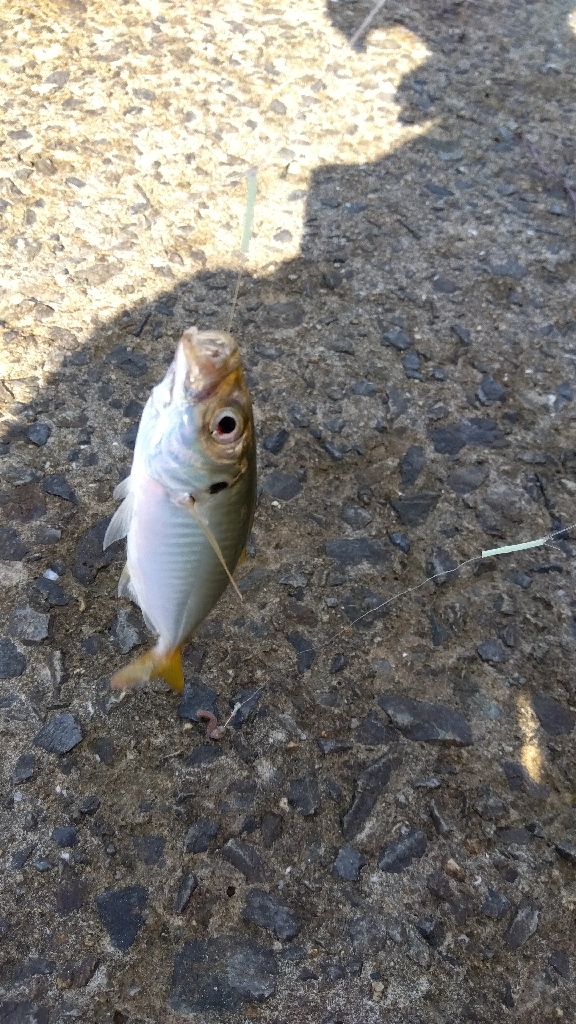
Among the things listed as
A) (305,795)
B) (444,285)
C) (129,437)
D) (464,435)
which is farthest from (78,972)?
(444,285)

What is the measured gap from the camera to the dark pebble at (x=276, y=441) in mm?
2883

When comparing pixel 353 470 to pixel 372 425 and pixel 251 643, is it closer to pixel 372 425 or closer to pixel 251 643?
pixel 372 425

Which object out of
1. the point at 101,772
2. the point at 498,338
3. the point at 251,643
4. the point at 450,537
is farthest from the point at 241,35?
the point at 101,772

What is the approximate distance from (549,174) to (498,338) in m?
1.41

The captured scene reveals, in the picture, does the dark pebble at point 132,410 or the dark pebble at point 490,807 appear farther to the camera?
the dark pebble at point 132,410

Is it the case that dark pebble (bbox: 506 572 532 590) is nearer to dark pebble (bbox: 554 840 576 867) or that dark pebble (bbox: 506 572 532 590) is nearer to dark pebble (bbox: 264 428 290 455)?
dark pebble (bbox: 554 840 576 867)

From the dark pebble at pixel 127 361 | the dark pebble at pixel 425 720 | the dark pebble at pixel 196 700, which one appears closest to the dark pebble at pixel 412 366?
the dark pebble at pixel 127 361

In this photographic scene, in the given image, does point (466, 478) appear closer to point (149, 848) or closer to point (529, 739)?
point (529, 739)

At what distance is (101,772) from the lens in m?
2.12

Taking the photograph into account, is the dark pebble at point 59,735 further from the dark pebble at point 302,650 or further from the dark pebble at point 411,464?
the dark pebble at point 411,464

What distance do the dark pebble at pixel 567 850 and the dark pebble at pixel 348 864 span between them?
537mm

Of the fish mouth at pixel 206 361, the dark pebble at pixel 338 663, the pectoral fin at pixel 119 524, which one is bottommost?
the dark pebble at pixel 338 663

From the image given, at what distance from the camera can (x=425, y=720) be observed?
2.30 metres

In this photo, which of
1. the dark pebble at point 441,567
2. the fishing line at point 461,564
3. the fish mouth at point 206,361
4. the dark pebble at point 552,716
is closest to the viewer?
the fish mouth at point 206,361
